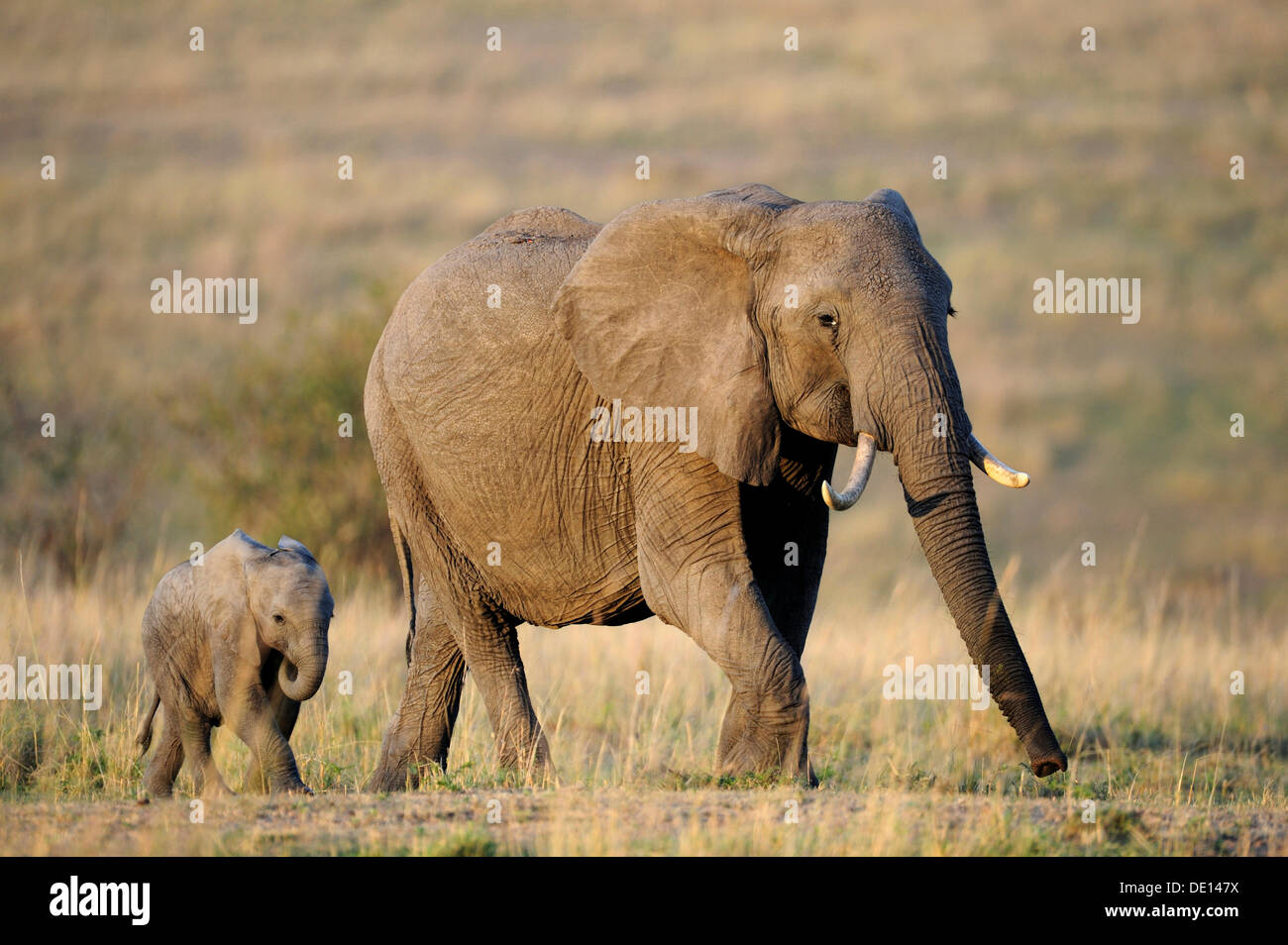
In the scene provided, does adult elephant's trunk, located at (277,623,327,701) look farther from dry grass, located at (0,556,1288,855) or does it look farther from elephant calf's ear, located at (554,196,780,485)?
elephant calf's ear, located at (554,196,780,485)

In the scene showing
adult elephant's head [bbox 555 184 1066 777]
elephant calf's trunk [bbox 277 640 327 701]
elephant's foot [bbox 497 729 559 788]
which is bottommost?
elephant's foot [bbox 497 729 559 788]

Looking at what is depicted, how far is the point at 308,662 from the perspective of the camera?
9227mm

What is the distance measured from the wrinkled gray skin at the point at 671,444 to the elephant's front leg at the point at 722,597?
0.04ft

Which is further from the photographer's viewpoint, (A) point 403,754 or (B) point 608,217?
(B) point 608,217

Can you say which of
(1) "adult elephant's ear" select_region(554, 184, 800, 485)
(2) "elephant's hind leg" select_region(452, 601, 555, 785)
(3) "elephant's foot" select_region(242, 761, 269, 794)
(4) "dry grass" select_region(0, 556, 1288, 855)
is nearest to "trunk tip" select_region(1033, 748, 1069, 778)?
(4) "dry grass" select_region(0, 556, 1288, 855)

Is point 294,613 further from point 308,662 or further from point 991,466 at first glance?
point 991,466

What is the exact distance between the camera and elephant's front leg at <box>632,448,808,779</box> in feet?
28.5

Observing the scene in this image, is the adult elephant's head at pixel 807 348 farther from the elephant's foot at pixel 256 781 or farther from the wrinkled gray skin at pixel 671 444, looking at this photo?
the elephant's foot at pixel 256 781

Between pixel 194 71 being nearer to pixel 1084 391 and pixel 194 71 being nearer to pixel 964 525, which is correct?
pixel 1084 391

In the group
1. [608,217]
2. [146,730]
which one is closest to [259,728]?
[146,730]

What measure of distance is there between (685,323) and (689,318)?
31 mm

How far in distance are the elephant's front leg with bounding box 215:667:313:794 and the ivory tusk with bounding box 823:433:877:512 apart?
3122 millimetres

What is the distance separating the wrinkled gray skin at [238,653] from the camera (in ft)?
30.5

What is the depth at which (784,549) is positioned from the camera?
31.7 feet
